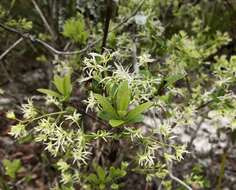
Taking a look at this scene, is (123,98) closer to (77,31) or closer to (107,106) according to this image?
(107,106)

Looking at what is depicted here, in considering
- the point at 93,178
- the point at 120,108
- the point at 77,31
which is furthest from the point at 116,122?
the point at 77,31

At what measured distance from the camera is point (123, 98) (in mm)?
1068

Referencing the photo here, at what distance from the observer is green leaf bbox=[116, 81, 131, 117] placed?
1056 mm

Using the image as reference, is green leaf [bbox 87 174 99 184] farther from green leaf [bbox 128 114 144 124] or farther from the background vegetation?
green leaf [bbox 128 114 144 124]

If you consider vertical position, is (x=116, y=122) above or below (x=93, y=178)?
above

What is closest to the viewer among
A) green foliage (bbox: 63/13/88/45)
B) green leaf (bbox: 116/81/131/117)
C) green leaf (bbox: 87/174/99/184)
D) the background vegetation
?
green leaf (bbox: 116/81/131/117)

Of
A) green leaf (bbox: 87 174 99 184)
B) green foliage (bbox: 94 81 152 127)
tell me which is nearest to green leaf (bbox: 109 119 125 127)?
green foliage (bbox: 94 81 152 127)

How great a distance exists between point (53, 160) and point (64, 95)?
129 centimetres

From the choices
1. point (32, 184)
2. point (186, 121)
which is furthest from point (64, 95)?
point (32, 184)

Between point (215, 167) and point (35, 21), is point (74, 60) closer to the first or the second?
point (35, 21)

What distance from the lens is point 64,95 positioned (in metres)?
1.31

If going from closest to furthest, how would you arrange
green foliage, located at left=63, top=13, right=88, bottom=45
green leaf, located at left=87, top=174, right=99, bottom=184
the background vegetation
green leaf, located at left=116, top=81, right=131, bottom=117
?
1. green leaf, located at left=116, top=81, right=131, bottom=117
2. the background vegetation
3. green leaf, located at left=87, top=174, right=99, bottom=184
4. green foliage, located at left=63, top=13, right=88, bottom=45

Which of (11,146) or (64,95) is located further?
(11,146)

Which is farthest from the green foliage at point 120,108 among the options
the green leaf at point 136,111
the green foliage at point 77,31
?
the green foliage at point 77,31
